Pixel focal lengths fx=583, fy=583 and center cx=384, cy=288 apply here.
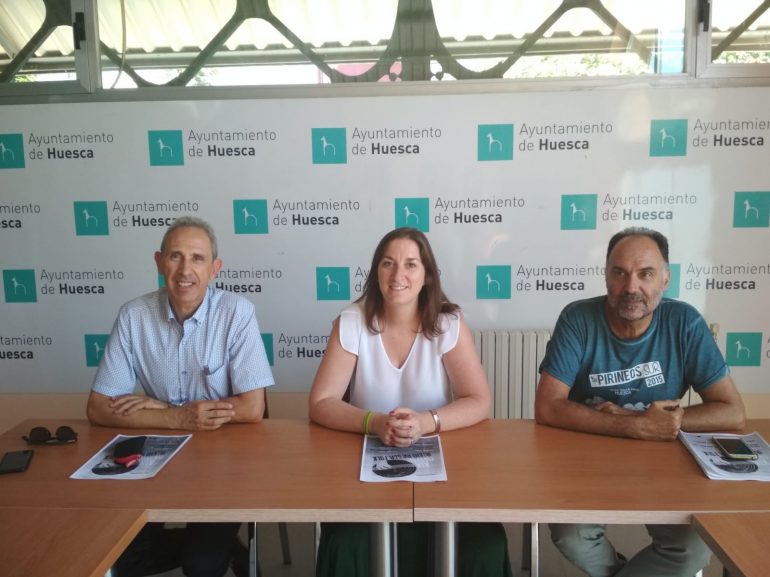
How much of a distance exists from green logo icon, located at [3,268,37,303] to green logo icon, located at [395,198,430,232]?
6.64ft

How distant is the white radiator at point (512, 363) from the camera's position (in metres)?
3.01

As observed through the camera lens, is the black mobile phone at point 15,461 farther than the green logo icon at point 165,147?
No

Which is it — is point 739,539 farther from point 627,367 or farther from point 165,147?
point 165,147

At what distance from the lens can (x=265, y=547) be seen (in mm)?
2432

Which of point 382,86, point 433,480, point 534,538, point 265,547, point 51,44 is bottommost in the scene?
point 265,547

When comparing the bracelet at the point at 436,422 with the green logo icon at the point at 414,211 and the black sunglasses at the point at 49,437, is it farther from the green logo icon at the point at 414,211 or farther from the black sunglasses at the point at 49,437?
the green logo icon at the point at 414,211

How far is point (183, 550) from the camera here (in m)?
1.73

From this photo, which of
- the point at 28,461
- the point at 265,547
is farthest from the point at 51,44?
the point at 265,547

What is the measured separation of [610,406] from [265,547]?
1.55 meters

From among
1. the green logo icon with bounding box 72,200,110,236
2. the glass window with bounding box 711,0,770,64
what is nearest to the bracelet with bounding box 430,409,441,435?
the green logo icon with bounding box 72,200,110,236

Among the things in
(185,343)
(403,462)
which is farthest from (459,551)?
(185,343)

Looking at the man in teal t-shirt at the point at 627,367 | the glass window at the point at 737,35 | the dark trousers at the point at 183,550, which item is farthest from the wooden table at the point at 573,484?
the glass window at the point at 737,35

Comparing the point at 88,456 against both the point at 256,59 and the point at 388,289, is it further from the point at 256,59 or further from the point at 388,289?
the point at 256,59

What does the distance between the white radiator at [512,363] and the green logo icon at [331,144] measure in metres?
1.15
